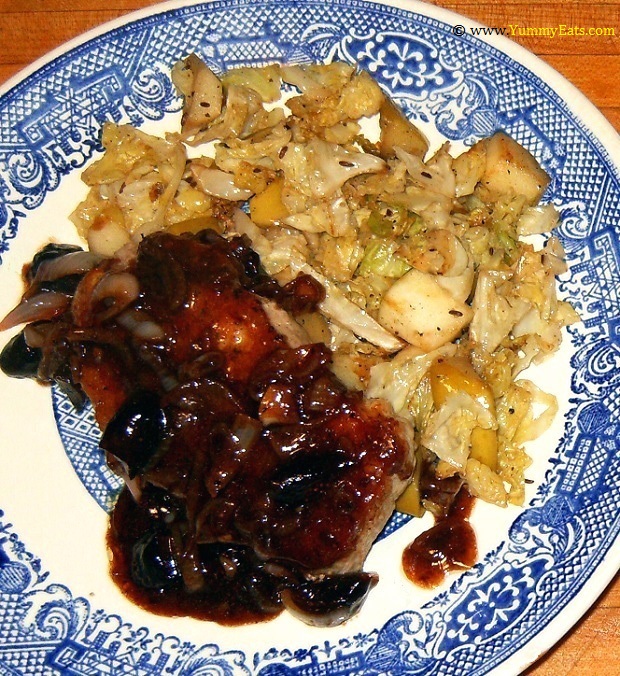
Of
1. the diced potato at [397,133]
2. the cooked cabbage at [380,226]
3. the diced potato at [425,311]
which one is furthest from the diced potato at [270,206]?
the diced potato at [425,311]

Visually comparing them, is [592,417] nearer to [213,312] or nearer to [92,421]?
[213,312]

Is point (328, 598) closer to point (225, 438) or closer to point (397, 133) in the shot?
point (225, 438)

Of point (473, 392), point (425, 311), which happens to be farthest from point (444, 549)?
point (425, 311)

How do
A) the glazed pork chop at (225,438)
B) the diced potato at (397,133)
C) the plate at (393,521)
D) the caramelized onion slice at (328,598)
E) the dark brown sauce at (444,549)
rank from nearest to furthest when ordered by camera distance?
the glazed pork chop at (225,438), the caramelized onion slice at (328,598), the plate at (393,521), the dark brown sauce at (444,549), the diced potato at (397,133)

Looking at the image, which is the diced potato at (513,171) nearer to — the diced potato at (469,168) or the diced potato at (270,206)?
the diced potato at (469,168)

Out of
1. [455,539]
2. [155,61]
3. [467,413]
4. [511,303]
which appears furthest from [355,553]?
[155,61]

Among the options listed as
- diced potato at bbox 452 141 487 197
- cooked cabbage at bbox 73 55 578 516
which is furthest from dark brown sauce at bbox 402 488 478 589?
diced potato at bbox 452 141 487 197
